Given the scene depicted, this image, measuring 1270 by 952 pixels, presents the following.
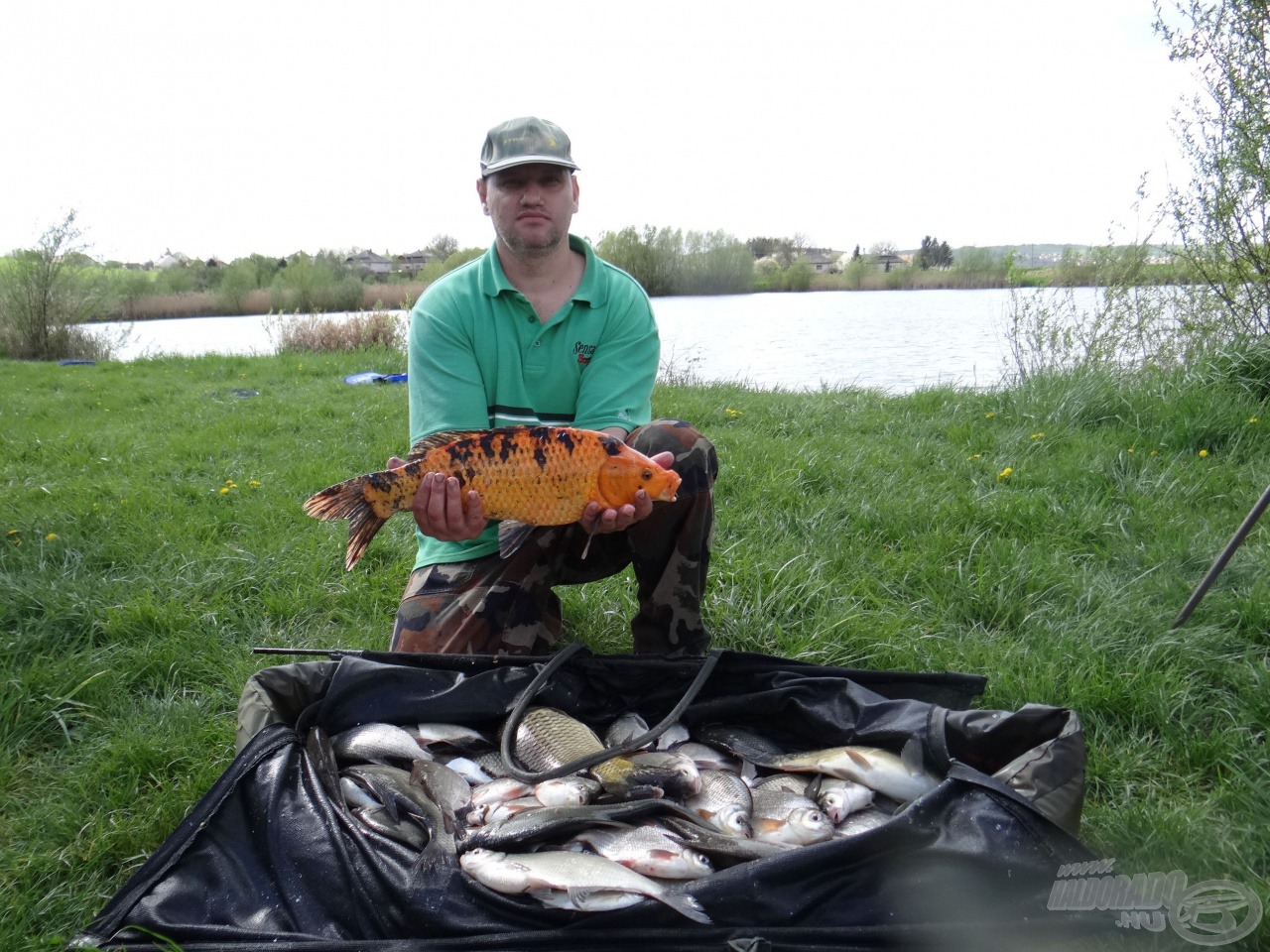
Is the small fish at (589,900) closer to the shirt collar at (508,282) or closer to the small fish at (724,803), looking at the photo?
the small fish at (724,803)

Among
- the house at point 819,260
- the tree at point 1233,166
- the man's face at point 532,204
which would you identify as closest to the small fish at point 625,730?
the man's face at point 532,204

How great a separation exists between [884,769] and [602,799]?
1.87 ft

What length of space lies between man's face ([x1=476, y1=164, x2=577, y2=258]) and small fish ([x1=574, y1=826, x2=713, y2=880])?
5.20ft

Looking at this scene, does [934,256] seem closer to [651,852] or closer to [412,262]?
[412,262]

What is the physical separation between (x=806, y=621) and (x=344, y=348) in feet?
35.6

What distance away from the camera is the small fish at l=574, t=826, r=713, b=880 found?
144 centimetres

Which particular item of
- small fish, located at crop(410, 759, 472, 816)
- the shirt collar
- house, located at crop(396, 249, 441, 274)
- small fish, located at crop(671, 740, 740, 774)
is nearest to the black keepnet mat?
small fish, located at crop(410, 759, 472, 816)

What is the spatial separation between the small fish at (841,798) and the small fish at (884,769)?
0.07 ft

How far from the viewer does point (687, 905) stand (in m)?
1.29

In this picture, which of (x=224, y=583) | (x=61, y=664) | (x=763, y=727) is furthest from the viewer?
(x=224, y=583)

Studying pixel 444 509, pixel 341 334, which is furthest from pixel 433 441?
pixel 341 334

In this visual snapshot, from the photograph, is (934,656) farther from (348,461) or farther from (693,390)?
(693,390)

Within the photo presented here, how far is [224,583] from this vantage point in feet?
9.99

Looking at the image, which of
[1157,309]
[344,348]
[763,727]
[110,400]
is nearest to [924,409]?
[1157,309]
